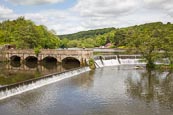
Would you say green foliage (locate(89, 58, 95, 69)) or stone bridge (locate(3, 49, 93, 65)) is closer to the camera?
green foliage (locate(89, 58, 95, 69))

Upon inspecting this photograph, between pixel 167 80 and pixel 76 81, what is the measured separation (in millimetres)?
12987

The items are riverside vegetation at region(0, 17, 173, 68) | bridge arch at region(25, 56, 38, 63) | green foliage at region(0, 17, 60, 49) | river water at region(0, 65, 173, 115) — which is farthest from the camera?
green foliage at region(0, 17, 60, 49)

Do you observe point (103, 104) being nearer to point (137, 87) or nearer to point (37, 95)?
point (37, 95)

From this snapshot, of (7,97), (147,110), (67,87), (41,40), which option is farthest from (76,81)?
(41,40)

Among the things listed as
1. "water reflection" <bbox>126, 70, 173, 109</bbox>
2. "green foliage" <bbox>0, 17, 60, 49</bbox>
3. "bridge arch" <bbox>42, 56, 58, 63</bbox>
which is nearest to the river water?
"water reflection" <bbox>126, 70, 173, 109</bbox>

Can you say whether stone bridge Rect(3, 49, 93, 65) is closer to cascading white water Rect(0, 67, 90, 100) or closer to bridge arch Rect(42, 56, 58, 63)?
bridge arch Rect(42, 56, 58, 63)

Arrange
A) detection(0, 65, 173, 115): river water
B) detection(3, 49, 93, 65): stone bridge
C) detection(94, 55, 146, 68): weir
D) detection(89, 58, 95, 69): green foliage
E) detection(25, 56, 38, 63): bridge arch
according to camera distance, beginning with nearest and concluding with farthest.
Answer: detection(0, 65, 173, 115): river water < detection(89, 58, 95, 69): green foliage < detection(3, 49, 93, 65): stone bridge < detection(94, 55, 146, 68): weir < detection(25, 56, 38, 63): bridge arch

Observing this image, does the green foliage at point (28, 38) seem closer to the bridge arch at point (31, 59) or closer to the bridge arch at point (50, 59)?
the bridge arch at point (31, 59)

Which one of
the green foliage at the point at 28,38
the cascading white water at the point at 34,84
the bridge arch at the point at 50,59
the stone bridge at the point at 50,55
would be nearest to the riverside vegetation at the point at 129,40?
the green foliage at the point at 28,38

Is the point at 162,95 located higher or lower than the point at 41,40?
lower

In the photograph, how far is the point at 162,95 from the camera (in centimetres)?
3120

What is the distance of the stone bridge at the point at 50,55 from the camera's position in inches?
2192

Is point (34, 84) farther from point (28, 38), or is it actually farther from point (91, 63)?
point (28, 38)

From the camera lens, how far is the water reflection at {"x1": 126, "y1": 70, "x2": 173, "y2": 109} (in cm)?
2986
